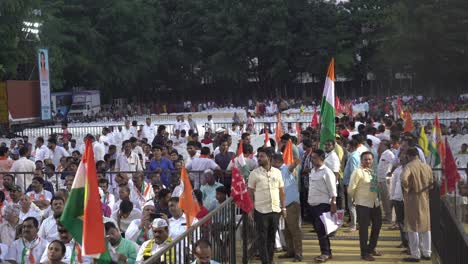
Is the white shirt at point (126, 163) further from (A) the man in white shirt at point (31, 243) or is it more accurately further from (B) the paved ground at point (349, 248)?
(A) the man in white shirt at point (31, 243)

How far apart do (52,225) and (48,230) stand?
8cm

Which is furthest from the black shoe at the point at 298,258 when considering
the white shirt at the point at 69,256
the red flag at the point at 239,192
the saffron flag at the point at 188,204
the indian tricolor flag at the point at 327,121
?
the white shirt at the point at 69,256

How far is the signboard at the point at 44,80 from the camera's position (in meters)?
29.4

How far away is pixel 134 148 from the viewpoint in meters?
15.9

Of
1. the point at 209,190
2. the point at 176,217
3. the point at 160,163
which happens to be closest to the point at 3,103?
the point at 160,163

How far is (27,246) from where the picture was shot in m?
8.09

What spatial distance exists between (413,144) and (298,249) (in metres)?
2.36

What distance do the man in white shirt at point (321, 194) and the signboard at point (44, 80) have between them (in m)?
22.0

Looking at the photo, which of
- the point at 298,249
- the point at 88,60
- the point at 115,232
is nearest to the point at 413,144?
the point at 298,249

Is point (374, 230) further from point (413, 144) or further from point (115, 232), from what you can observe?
point (115, 232)

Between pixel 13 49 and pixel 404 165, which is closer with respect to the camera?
pixel 404 165

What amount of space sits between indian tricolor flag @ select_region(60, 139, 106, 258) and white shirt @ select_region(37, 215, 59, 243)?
2716 millimetres

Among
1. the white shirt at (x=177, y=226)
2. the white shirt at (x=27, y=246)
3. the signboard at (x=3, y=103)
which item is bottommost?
the white shirt at (x=27, y=246)

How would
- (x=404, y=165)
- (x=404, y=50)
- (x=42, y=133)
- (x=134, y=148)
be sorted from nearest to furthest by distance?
1. (x=404, y=165)
2. (x=134, y=148)
3. (x=42, y=133)
4. (x=404, y=50)
